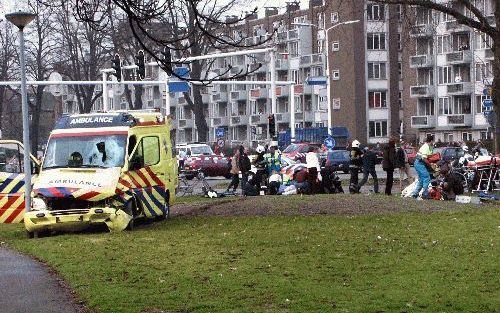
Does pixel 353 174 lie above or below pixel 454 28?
below

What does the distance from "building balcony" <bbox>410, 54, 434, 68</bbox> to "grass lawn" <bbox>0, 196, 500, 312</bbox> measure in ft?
260

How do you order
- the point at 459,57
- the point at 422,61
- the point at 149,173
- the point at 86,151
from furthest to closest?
the point at 422,61 < the point at 459,57 < the point at 149,173 < the point at 86,151

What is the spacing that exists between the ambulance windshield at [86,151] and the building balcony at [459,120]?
76154mm

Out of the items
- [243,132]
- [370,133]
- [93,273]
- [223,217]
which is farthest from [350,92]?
[93,273]

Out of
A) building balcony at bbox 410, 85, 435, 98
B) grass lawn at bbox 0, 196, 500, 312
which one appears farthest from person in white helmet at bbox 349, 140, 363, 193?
building balcony at bbox 410, 85, 435, 98

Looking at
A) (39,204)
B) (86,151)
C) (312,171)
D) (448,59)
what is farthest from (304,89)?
(39,204)

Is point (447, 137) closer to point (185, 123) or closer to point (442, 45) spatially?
point (442, 45)

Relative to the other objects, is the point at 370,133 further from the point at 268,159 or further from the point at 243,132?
the point at 268,159

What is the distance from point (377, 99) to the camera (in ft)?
354

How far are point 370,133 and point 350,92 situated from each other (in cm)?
420

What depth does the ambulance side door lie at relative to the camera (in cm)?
2627

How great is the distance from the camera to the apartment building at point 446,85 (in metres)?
98.9

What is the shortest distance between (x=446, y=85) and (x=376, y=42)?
24.3 feet

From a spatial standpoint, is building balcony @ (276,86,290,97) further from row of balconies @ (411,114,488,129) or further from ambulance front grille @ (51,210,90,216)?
ambulance front grille @ (51,210,90,216)
